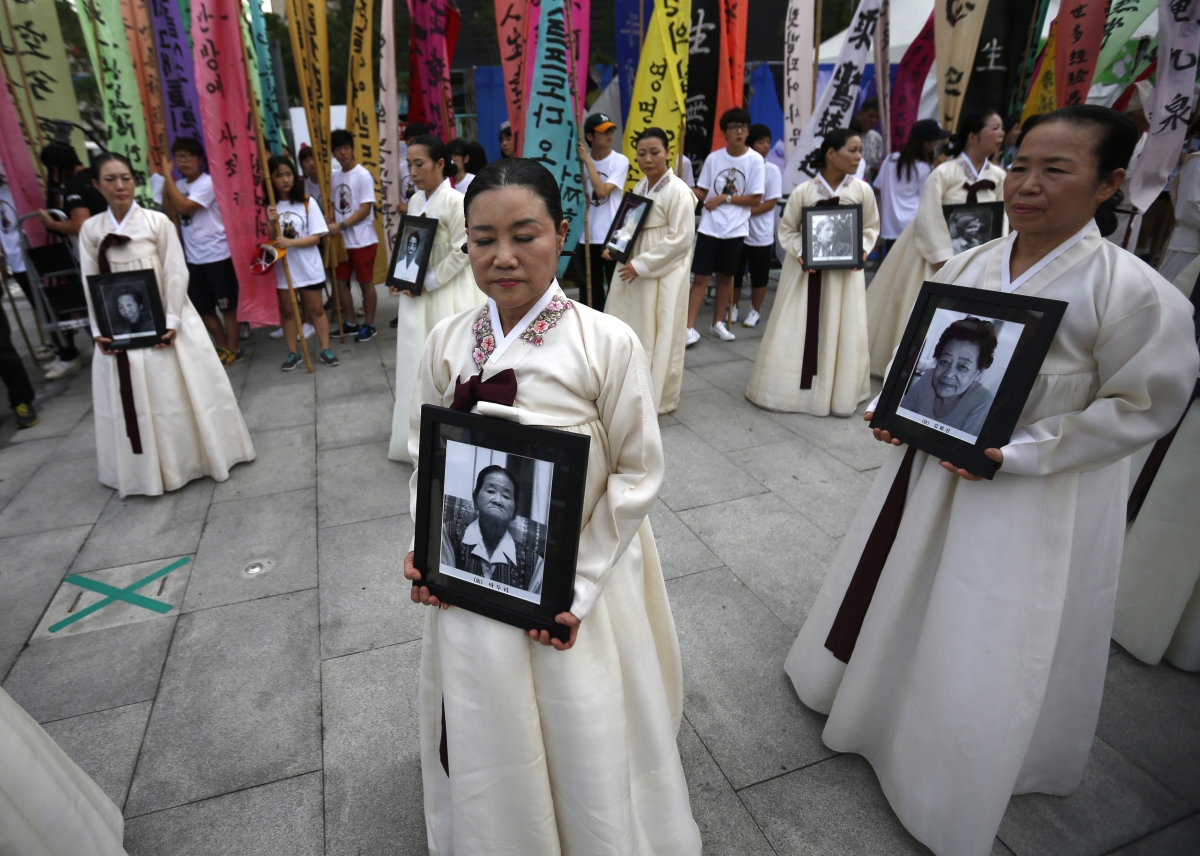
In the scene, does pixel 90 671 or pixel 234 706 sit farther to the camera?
pixel 90 671

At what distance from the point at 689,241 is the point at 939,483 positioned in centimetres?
311

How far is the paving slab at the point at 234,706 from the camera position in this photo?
213 cm

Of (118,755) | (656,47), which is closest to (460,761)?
(118,755)

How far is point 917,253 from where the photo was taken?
5.17 metres

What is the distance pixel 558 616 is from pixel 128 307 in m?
3.63

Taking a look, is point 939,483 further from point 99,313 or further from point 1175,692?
point 99,313

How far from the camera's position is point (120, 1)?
5.32 metres

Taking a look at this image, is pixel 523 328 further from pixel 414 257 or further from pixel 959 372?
pixel 414 257

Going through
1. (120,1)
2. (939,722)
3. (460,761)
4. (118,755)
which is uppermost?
(120,1)

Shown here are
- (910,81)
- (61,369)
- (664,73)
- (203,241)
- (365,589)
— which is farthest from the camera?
(910,81)

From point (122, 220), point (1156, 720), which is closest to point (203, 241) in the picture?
→ point (122, 220)

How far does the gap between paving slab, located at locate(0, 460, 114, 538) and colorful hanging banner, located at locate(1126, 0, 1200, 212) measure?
6.28 metres

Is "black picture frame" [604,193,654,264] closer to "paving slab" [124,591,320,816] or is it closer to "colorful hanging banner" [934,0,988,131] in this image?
"colorful hanging banner" [934,0,988,131]

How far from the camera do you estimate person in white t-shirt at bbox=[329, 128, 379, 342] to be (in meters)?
6.44
